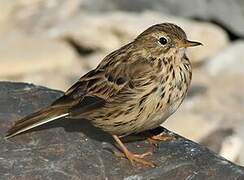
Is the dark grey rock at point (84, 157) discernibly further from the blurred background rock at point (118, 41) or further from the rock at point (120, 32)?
the rock at point (120, 32)

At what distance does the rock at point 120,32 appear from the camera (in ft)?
54.0

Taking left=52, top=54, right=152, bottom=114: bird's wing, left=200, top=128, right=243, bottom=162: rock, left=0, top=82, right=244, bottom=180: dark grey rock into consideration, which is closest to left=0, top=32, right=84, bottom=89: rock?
left=200, top=128, right=243, bottom=162: rock

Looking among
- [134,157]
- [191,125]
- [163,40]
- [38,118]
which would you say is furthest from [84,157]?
[191,125]

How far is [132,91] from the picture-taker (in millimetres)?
8258

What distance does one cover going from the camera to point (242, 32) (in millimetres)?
17016

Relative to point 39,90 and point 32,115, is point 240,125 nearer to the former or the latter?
point 39,90

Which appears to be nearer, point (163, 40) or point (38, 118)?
point (38, 118)

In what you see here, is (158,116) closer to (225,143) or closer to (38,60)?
(225,143)

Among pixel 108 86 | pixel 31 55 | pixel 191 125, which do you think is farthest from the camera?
pixel 31 55

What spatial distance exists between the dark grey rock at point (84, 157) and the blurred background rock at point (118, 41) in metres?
5.25

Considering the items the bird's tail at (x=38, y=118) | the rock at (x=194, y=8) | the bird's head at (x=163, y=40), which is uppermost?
the bird's head at (x=163, y=40)

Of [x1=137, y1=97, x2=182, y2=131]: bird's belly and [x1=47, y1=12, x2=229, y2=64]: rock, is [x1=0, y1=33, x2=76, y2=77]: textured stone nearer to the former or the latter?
[x1=47, y1=12, x2=229, y2=64]: rock

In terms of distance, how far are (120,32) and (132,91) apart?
27.4 ft

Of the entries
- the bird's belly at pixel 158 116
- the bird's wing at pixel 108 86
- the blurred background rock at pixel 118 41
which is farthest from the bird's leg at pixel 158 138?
the blurred background rock at pixel 118 41
